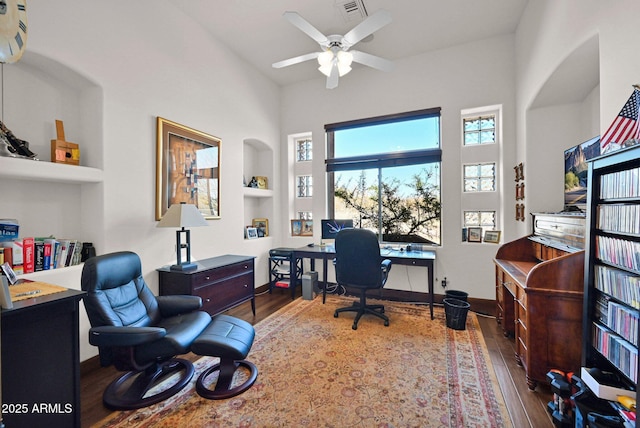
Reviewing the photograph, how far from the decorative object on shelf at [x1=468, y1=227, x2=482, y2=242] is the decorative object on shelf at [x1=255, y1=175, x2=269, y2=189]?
3285mm

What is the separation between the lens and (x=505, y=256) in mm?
2938

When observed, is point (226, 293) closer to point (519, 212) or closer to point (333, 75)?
point (333, 75)

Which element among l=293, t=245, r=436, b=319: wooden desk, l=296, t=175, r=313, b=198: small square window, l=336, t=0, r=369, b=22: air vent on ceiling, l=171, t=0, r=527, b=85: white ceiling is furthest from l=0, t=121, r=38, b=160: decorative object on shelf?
l=296, t=175, r=313, b=198: small square window

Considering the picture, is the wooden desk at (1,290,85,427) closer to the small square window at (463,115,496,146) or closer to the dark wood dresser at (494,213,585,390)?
the dark wood dresser at (494,213,585,390)

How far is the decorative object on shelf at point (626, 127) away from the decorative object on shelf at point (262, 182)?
4.06 metres

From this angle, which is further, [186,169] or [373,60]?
[186,169]

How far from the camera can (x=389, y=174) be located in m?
4.33

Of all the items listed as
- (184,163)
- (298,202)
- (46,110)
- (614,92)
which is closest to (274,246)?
(298,202)

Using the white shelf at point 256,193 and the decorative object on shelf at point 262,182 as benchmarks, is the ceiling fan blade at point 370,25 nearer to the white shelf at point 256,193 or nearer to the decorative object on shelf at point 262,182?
the white shelf at point 256,193

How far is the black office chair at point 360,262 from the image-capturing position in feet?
9.88

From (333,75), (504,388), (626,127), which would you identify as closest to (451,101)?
(333,75)

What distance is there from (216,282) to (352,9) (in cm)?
342

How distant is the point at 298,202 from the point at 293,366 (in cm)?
304

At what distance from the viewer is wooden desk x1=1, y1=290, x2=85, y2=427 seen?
1.26 m
